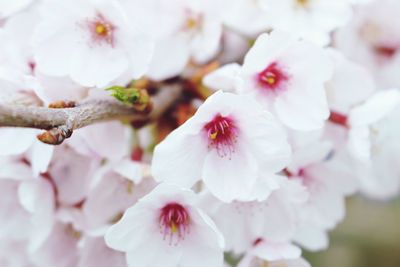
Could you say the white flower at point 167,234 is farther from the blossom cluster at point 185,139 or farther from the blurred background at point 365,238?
the blurred background at point 365,238

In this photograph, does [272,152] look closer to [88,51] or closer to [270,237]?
[270,237]

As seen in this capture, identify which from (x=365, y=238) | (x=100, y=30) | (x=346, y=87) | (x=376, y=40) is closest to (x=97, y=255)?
(x=100, y=30)

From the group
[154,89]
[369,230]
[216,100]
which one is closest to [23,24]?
[154,89]

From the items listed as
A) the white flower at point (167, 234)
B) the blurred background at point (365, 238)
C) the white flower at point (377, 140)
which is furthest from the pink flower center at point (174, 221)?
the blurred background at point (365, 238)

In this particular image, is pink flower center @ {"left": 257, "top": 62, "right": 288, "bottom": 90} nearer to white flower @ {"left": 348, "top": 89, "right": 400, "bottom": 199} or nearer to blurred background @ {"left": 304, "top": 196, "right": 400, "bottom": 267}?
white flower @ {"left": 348, "top": 89, "right": 400, "bottom": 199}

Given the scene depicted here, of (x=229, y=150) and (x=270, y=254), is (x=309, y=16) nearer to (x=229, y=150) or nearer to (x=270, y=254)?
(x=229, y=150)

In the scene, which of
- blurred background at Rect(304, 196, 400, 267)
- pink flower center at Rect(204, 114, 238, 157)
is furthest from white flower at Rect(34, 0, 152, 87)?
blurred background at Rect(304, 196, 400, 267)
